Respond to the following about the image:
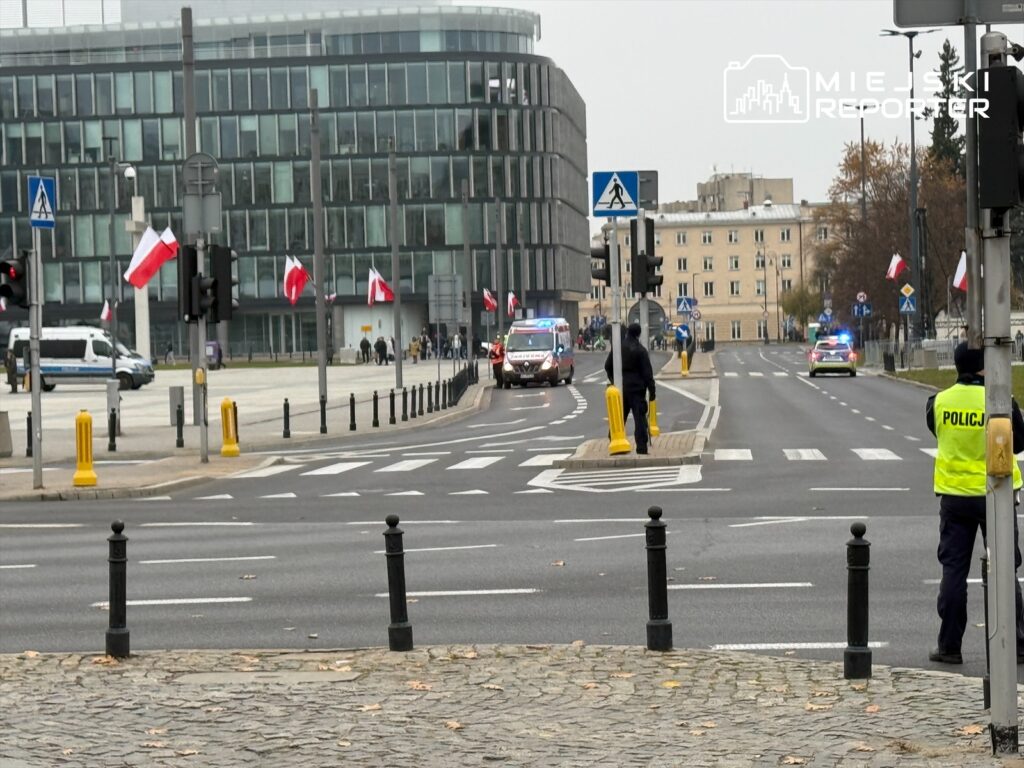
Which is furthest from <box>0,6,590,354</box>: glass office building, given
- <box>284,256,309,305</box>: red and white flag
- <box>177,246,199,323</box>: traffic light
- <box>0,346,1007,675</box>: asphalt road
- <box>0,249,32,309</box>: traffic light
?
<box>0,249,32,309</box>: traffic light

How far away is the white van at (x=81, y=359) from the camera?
7000 centimetres

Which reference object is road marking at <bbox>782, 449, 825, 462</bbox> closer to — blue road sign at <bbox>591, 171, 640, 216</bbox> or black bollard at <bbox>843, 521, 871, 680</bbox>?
blue road sign at <bbox>591, 171, 640, 216</bbox>

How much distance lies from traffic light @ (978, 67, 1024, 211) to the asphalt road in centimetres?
388

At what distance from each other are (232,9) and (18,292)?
110222mm

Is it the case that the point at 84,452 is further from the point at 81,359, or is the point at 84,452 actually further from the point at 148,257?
the point at 81,359

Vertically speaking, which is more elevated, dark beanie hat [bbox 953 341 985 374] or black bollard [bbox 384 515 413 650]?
dark beanie hat [bbox 953 341 985 374]

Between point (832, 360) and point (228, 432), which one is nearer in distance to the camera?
point (228, 432)

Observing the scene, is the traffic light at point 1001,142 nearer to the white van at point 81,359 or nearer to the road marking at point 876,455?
the road marking at point 876,455

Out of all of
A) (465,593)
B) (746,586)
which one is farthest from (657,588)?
(465,593)

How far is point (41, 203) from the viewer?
2534cm

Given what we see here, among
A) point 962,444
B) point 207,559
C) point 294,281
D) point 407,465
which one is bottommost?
point 407,465

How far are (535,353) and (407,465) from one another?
125 ft

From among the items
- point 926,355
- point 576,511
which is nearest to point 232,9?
point 926,355

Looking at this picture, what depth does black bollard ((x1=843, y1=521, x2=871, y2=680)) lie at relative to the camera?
936 centimetres
